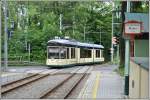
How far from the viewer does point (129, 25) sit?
14.7 metres

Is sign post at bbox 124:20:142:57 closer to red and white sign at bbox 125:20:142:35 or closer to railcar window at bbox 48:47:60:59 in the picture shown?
red and white sign at bbox 125:20:142:35

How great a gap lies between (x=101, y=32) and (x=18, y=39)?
1702 centimetres

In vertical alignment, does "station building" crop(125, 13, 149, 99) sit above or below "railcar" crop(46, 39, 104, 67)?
above

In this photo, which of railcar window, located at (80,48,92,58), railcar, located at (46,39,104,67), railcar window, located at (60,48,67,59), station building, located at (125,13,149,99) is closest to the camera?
station building, located at (125,13,149,99)

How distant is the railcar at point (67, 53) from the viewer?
45219mm

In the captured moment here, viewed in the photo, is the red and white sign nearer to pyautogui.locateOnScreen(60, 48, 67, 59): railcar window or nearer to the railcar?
the railcar

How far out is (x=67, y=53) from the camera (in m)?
46.9

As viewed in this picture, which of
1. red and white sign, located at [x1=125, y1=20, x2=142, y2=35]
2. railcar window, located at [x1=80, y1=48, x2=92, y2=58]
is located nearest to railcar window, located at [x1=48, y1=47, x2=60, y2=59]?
railcar window, located at [x1=80, y1=48, x2=92, y2=58]

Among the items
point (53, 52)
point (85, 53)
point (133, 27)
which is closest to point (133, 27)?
point (133, 27)

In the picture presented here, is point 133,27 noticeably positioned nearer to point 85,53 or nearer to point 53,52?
point 53,52

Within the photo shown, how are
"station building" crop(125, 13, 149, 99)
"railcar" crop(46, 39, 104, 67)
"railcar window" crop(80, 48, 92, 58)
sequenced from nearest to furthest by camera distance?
1. "station building" crop(125, 13, 149, 99)
2. "railcar" crop(46, 39, 104, 67)
3. "railcar window" crop(80, 48, 92, 58)

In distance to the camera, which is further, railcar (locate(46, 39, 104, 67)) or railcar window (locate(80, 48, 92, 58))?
railcar window (locate(80, 48, 92, 58))

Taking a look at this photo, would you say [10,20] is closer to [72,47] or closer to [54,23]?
[54,23]

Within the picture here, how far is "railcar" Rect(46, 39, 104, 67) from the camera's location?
4522 centimetres
